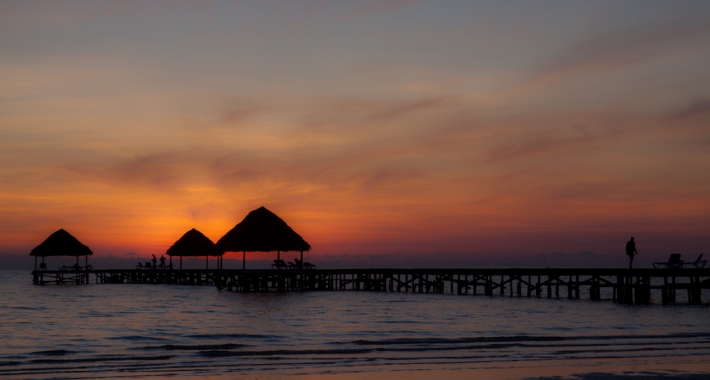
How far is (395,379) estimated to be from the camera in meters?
12.9

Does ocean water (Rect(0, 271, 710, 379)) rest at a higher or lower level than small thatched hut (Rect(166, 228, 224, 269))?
lower

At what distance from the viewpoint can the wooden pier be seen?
33812 millimetres

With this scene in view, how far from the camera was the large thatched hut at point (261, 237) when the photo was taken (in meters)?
43.2

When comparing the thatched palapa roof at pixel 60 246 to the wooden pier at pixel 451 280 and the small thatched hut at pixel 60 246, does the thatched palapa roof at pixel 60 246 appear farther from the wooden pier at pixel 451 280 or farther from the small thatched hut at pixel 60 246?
the wooden pier at pixel 451 280

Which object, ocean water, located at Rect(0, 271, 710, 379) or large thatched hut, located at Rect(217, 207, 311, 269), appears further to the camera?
large thatched hut, located at Rect(217, 207, 311, 269)

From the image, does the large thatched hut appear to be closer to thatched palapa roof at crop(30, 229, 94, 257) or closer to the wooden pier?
the wooden pier

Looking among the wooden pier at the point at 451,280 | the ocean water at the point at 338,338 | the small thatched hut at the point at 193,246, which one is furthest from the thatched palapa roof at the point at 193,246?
the ocean water at the point at 338,338

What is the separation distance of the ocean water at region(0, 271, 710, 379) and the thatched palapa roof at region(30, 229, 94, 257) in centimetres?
2433

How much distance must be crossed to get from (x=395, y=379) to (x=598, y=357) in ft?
17.3

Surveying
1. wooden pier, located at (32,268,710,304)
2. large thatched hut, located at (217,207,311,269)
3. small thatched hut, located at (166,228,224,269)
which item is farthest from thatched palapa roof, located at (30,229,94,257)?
large thatched hut, located at (217,207,311,269)

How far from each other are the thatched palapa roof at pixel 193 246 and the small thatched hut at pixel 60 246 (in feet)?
27.0

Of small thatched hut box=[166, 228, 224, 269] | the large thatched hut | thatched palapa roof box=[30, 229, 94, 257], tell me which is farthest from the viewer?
thatched palapa roof box=[30, 229, 94, 257]

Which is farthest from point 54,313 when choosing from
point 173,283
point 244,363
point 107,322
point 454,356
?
point 173,283

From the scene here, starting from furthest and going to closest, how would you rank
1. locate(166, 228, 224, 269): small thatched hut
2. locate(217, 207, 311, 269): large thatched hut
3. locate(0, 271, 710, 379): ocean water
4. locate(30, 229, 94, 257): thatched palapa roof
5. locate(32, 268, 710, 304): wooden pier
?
locate(30, 229, 94, 257): thatched palapa roof, locate(166, 228, 224, 269): small thatched hut, locate(217, 207, 311, 269): large thatched hut, locate(32, 268, 710, 304): wooden pier, locate(0, 271, 710, 379): ocean water
